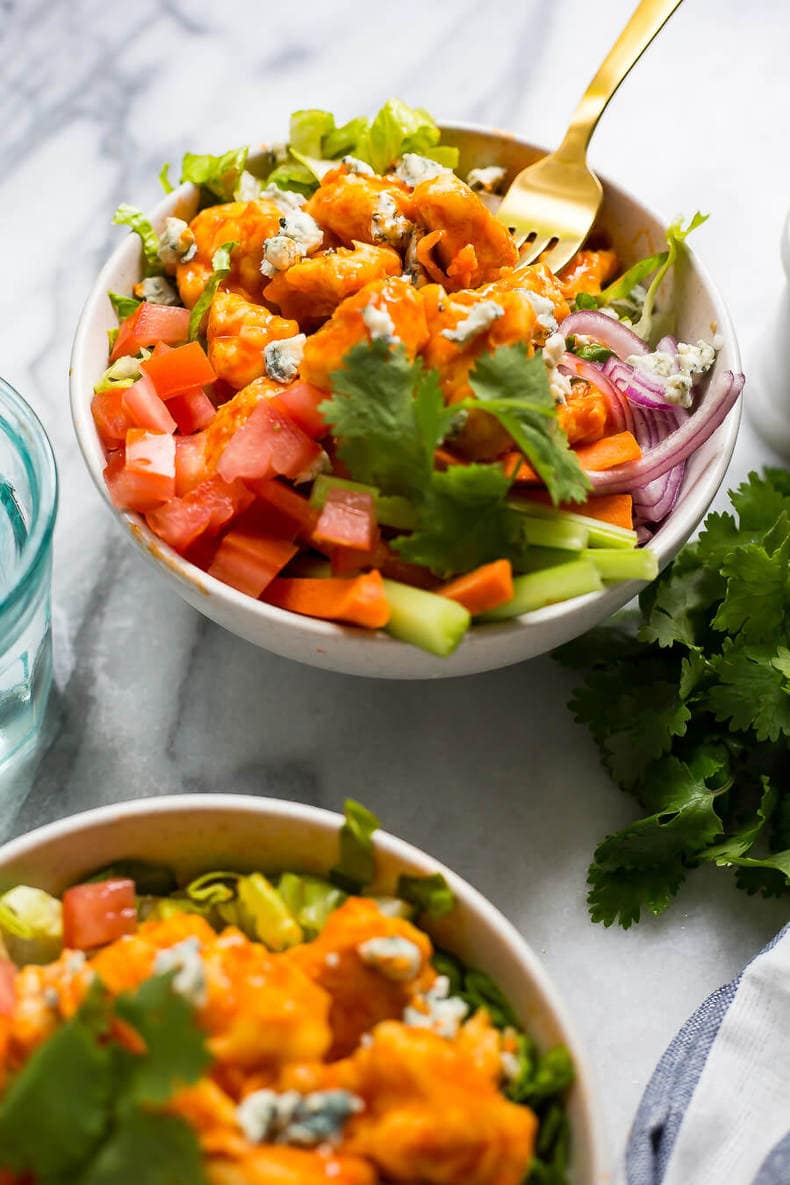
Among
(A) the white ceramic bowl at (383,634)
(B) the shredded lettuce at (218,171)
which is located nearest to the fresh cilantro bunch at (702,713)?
(A) the white ceramic bowl at (383,634)

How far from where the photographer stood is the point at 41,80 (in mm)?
2723

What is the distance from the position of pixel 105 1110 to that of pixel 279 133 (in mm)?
2040

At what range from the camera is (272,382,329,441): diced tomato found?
1781 millimetres

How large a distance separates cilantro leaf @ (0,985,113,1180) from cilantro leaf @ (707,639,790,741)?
1.07 metres

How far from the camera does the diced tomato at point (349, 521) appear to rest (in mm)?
1713

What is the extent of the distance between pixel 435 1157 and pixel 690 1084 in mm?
579

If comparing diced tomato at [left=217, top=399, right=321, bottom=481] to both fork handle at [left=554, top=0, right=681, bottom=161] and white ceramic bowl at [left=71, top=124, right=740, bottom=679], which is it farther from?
fork handle at [left=554, top=0, right=681, bottom=161]

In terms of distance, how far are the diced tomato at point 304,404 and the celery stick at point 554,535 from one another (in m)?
0.31

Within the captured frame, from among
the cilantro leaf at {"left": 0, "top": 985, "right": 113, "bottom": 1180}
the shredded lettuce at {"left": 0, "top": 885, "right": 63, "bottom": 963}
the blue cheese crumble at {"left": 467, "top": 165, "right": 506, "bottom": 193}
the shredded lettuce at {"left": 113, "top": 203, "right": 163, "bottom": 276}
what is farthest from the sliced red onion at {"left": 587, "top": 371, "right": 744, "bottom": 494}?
the cilantro leaf at {"left": 0, "top": 985, "right": 113, "bottom": 1180}

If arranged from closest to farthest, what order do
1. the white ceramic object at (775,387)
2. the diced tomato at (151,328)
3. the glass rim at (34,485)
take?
the glass rim at (34,485) < the diced tomato at (151,328) < the white ceramic object at (775,387)

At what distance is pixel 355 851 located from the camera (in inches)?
60.7

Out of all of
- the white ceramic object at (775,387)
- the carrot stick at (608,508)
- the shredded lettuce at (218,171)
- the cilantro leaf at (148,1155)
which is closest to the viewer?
the cilantro leaf at (148,1155)

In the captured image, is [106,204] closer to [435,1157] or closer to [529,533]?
[529,533]

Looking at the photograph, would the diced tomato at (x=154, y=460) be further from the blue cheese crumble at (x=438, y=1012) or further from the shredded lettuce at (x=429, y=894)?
the blue cheese crumble at (x=438, y=1012)
